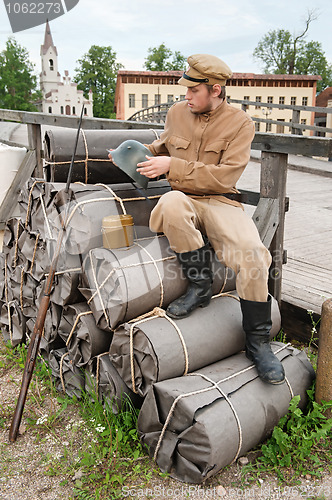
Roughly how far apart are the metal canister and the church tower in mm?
71140

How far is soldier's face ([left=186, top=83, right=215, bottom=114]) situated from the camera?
316cm

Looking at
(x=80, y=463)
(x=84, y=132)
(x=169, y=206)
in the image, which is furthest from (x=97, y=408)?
(x=84, y=132)

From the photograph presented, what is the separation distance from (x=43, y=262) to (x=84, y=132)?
1115 mm

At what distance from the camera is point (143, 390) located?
10.1ft

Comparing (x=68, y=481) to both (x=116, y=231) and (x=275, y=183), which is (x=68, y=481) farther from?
(x=275, y=183)

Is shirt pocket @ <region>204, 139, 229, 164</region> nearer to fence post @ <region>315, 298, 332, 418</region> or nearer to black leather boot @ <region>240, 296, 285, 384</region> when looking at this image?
black leather boot @ <region>240, 296, 285, 384</region>

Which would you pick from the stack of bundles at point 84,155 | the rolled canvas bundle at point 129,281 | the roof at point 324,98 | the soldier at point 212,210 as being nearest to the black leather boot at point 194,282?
the soldier at point 212,210

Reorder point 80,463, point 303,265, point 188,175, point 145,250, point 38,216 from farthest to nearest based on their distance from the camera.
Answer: point 303,265 < point 38,216 < point 145,250 < point 188,175 < point 80,463

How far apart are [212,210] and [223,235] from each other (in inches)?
7.7

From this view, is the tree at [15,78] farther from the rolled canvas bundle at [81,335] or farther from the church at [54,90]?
the rolled canvas bundle at [81,335]

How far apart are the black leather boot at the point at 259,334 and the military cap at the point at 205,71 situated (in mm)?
1455

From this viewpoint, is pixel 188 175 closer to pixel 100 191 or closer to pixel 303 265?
pixel 100 191

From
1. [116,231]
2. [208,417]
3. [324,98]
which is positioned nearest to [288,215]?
[116,231]

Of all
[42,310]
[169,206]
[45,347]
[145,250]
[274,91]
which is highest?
[274,91]
